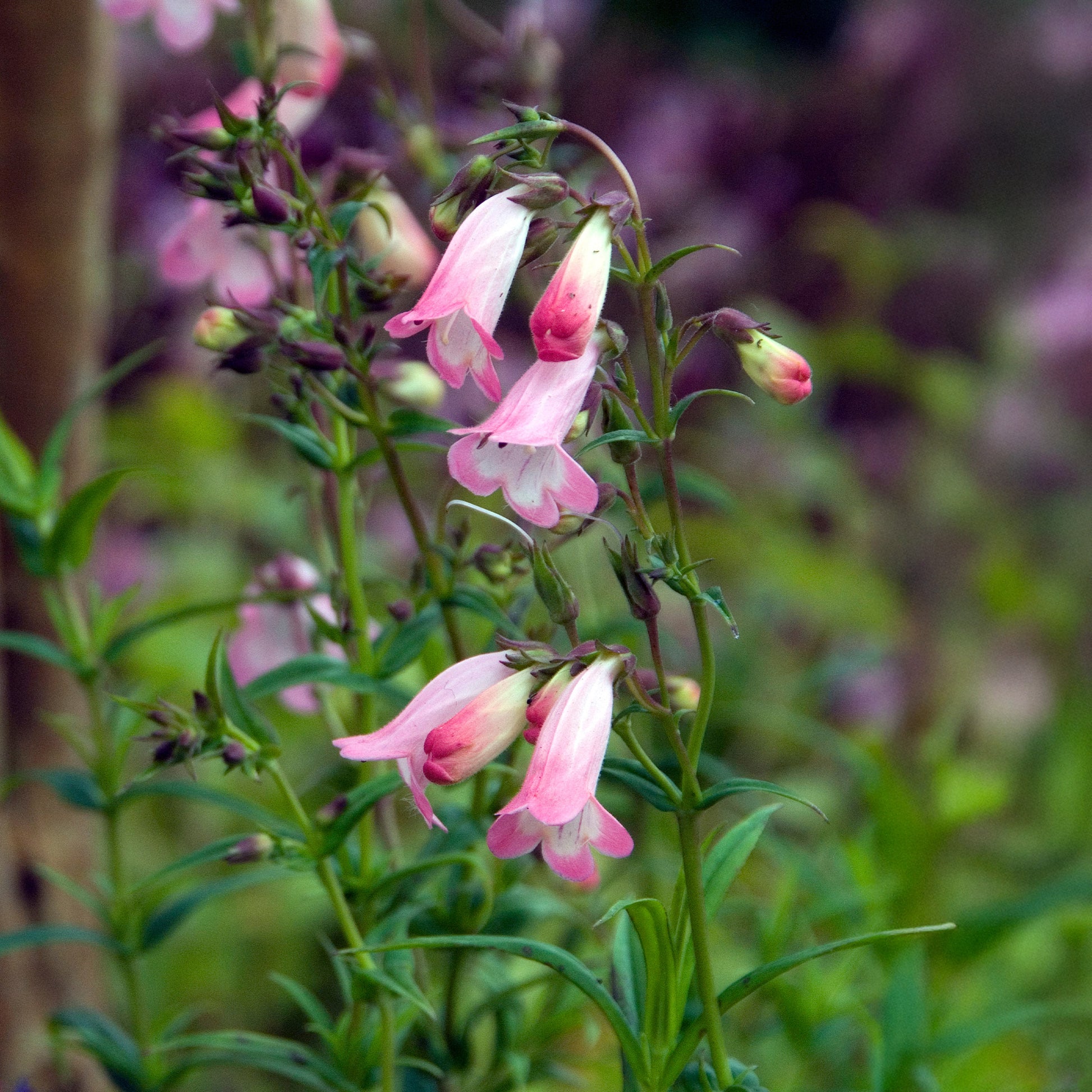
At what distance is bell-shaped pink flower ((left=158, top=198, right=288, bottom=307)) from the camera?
65cm

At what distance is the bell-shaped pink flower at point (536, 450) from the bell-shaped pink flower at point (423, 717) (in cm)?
6

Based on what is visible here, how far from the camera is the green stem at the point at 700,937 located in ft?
1.41

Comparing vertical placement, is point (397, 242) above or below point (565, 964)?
above

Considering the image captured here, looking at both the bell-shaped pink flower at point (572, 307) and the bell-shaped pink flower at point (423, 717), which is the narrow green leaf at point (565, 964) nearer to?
the bell-shaped pink flower at point (423, 717)

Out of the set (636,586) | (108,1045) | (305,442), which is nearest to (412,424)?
(305,442)

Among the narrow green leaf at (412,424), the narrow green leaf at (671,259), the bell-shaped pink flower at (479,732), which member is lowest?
the bell-shaped pink flower at (479,732)

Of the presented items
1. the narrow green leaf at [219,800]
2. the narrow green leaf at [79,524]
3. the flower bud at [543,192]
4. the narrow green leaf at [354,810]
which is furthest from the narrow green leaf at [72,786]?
the flower bud at [543,192]

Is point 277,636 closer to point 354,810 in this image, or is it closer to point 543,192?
point 354,810

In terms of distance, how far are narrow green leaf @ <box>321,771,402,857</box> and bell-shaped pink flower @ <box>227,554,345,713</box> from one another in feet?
0.55

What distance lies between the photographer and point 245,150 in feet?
1.61

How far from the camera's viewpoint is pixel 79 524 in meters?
0.64

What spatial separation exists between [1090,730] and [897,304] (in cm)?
100

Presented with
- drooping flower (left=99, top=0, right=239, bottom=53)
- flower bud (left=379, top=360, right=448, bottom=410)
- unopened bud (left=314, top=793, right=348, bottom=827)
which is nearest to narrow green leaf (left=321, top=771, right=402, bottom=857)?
unopened bud (left=314, top=793, right=348, bottom=827)

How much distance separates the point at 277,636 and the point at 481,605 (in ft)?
0.76
